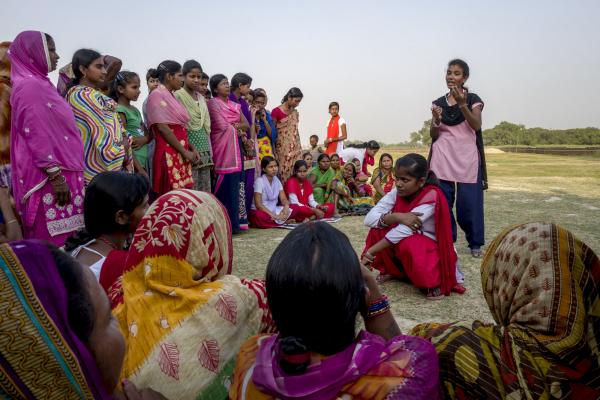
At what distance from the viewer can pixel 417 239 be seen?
12.3ft

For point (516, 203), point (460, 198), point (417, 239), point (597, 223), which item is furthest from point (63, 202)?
point (516, 203)

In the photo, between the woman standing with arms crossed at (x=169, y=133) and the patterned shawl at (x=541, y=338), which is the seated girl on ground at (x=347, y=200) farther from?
the patterned shawl at (x=541, y=338)

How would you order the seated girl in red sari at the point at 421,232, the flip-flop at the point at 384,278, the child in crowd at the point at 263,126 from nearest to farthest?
the seated girl in red sari at the point at 421,232, the flip-flop at the point at 384,278, the child in crowd at the point at 263,126

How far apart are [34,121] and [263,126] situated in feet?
16.2

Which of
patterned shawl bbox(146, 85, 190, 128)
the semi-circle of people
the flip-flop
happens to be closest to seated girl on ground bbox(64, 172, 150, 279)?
the semi-circle of people

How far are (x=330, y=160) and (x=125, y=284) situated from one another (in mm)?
7436

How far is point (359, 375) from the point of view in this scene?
1.14 meters

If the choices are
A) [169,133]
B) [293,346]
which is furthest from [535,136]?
[293,346]

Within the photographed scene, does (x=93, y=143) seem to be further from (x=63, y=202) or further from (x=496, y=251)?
(x=496, y=251)

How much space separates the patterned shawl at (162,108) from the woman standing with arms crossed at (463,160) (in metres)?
2.86

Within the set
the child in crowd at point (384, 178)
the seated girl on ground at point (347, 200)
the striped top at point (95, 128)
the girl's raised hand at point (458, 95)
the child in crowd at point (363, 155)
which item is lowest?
the seated girl on ground at point (347, 200)

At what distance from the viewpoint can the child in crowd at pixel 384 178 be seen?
850cm

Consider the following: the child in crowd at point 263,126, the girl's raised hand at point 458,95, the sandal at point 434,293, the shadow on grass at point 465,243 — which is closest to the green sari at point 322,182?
the shadow on grass at point 465,243

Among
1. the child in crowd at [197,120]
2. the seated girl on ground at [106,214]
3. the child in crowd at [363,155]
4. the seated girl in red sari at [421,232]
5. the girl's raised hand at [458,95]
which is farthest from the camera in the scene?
the child in crowd at [363,155]
